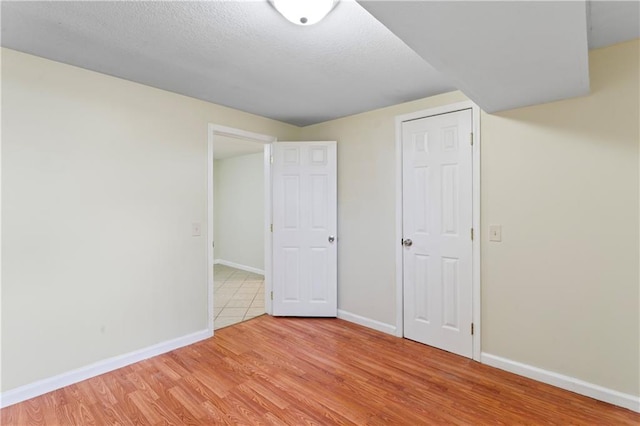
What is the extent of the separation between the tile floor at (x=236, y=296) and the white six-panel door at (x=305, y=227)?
0.49 meters

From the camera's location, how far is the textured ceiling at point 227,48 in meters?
1.57

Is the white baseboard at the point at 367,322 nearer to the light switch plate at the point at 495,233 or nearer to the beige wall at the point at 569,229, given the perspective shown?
the beige wall at the point at 569,229

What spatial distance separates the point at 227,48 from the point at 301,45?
1.57ft

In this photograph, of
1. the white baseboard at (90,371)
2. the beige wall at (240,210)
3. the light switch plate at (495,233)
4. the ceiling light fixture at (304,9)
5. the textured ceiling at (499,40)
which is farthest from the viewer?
the beige wall at (240,210)

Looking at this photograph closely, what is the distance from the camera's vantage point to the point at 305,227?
3.48 meters

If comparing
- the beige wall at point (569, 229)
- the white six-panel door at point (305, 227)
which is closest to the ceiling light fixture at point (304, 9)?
the beige wall at point (569, 229)

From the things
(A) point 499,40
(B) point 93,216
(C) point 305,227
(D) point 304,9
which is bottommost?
(C) point 305,227

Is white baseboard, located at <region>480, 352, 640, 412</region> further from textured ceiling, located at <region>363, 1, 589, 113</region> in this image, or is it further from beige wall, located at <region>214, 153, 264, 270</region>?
beige wall, located at <region>214, 153, 264, 270</region>

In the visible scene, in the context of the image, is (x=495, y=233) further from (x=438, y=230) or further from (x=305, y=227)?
(x=305, y=227)

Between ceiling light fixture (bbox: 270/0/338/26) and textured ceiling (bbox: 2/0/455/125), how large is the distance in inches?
2.9

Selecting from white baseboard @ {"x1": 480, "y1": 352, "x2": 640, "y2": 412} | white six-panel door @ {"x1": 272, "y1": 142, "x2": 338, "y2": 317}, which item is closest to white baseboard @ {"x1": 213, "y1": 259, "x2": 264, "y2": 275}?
white six-panel door @ {"x1": 272, "y1": 142, "x2": 338, "y2": 317}

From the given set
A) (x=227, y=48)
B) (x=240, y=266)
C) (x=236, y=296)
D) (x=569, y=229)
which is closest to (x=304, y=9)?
(x=227, y=48)

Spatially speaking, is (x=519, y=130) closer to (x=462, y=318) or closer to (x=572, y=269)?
(x=572, y=269)

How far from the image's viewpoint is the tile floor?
3.55 meters
